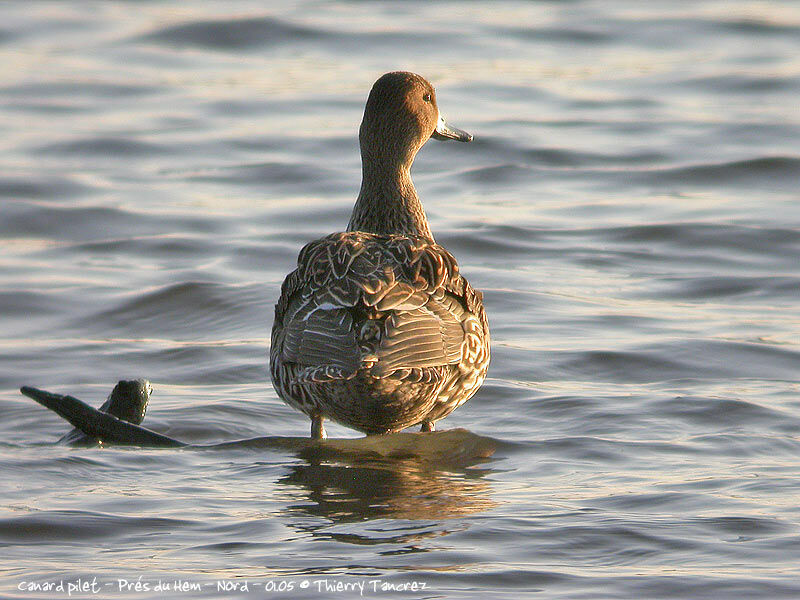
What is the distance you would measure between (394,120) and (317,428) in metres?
1.94

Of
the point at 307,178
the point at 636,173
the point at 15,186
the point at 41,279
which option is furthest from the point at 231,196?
the point at 636,173

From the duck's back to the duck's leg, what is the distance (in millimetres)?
95

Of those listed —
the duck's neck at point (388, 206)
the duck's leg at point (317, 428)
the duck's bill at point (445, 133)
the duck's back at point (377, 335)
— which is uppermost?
the duck's bill at point (445, 133)

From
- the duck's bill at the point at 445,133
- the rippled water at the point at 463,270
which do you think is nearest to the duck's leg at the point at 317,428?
the rippled water at the point at 463,270

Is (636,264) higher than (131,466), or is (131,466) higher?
(636,264)

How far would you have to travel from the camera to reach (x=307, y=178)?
13281mm

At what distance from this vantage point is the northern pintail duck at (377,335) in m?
6.46

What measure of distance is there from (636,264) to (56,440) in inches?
192

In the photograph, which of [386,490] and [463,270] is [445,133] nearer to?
[463,270]

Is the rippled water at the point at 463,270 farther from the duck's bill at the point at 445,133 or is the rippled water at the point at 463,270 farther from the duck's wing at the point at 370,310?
the duck's bill at the point at 445,133

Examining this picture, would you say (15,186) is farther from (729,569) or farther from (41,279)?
(729,569)

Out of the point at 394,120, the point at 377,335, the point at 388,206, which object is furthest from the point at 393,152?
the point at 377,335

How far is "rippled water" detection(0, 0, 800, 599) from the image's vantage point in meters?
5.79

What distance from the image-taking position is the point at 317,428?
7.21m
